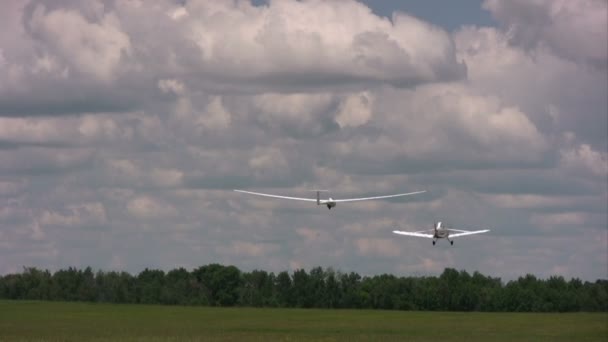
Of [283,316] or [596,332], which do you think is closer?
[596,332]

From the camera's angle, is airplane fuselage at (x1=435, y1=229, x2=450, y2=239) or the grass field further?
the grass field

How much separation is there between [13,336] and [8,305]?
85.7m

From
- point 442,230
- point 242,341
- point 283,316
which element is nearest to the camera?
point 442,230

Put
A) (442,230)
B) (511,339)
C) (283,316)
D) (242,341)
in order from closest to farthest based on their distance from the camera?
(442,230), (242,341), (511,339), (283,316)

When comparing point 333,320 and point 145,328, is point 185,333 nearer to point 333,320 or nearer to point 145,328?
point 145,328

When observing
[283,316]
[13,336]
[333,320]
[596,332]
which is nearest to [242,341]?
[13,336]

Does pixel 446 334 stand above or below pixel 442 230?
below

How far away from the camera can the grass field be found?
107 m

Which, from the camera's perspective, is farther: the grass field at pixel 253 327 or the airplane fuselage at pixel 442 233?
the grass field at pixel 253 327

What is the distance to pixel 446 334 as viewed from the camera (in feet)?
387

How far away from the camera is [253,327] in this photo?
13162cm

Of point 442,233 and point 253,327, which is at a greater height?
point 442,233

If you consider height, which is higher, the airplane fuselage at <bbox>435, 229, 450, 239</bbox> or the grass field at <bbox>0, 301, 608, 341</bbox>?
the airplane fuselage at <bbox>435, 229, 450, 239</bbox>

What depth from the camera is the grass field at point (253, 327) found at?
107m
